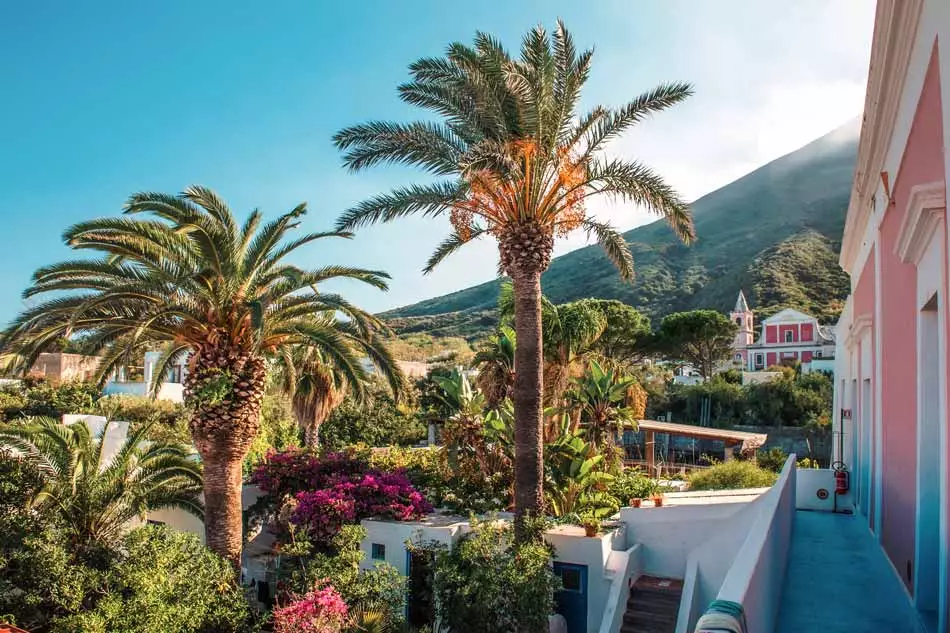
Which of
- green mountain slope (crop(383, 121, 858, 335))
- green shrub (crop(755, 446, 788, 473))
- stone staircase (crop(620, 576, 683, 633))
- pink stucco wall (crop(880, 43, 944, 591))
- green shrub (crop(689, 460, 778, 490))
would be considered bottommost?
stone staircase (crop(620, 576, 683, 633))

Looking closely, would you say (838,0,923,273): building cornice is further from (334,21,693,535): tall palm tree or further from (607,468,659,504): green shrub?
(607,468,659,504): green shrub

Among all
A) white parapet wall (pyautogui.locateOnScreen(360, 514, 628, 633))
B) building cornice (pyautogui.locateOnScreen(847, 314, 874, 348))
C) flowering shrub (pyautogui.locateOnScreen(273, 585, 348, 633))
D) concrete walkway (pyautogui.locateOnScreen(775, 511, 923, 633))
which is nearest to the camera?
concrete walkway (pyautogui.locateOnScreen(775, 511, 923, 633))

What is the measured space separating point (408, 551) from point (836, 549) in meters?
7.40

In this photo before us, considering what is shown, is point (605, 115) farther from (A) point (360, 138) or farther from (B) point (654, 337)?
(B) point (654, 337)

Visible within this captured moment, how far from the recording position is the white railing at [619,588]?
11.6m

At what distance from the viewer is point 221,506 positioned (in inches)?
496

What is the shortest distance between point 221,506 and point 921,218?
1158 cm

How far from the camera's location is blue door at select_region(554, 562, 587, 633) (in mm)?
12320

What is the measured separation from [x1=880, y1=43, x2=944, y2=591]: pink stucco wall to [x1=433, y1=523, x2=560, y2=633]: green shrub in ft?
16.0

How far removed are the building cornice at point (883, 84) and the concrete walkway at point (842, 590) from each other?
4.84 m

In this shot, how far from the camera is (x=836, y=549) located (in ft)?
29.5

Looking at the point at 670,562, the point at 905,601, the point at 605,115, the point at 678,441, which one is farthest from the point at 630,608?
the point at 678,441

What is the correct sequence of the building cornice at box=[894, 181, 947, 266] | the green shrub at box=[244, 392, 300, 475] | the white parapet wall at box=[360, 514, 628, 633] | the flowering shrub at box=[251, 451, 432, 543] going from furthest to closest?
the green shrub at box=[244, 392, 300, 475] → the flowering shrub at box=[251, 451, 432, 543] → the white parapet wall at box=[360, 514, 628, 633] → the building cornice at box=[894, 181, 947, 266]

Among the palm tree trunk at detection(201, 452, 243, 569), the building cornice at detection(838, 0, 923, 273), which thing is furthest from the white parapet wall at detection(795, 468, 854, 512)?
the palm tree trunk at detection(201, 452, 243, 569)
